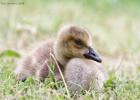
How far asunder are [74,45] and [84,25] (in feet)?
10.8

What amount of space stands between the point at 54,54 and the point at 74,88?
551 millimetres

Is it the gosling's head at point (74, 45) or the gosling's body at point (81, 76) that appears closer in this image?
the gosling's body at point (81, 76)

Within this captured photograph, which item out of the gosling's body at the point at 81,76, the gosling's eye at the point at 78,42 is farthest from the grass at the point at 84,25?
the gosling's eye at the point at 78,42

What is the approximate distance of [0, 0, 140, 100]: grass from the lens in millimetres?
4742

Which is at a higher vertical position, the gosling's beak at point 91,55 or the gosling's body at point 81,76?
the gosling's beak at point 91,55

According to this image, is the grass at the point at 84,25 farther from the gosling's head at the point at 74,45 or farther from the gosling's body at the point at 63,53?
the gosling's head at the point at 74,45

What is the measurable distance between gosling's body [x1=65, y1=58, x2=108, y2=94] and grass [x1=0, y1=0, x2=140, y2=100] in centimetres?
7

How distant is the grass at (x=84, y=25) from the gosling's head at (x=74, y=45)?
29 centimetres

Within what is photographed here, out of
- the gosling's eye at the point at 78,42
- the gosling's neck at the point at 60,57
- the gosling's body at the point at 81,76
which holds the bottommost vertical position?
the gosling's body at the point at 81,76

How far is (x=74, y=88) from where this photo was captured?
4793mm

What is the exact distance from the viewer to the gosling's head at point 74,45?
5.09 m

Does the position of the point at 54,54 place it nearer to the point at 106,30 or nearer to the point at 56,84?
the point at 56,84

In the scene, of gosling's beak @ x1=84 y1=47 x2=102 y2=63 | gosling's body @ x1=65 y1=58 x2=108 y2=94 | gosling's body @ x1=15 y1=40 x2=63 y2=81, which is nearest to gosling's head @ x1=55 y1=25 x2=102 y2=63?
gosling's beak @ x1=84 y1=47 x2=102 y2=63

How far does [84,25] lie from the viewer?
333 inches
